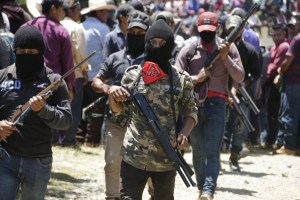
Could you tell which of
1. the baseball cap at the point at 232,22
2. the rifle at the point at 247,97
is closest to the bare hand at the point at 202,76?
the baseball cap at the point at 232,22

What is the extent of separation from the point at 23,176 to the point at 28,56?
85 centimetres

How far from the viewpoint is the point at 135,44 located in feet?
26.5

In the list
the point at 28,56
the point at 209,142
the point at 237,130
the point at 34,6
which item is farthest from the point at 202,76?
the point at 34,6

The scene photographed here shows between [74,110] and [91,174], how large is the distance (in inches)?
72.1

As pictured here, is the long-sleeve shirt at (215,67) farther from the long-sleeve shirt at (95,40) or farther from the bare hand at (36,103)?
the long-sleeve shirt at (95,40)

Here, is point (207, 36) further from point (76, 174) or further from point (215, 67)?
point (76, 174)

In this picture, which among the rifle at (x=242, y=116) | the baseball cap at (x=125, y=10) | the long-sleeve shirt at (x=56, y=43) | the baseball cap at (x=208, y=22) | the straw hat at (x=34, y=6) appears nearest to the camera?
the baseball cap at (x=208, y=22)

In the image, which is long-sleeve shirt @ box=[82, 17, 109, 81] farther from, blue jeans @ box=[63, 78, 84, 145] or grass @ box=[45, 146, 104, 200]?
grass @ box=[45, 146, 104, 200]

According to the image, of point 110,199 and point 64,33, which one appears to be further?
point 64,33

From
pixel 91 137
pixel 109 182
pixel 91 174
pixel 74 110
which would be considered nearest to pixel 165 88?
pixel 109 182

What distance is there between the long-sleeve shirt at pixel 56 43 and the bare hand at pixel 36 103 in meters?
3.81

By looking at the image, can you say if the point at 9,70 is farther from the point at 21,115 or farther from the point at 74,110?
the point at 74,110

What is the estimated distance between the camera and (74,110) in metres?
12.6

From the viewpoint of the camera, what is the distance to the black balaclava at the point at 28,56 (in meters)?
5.88
